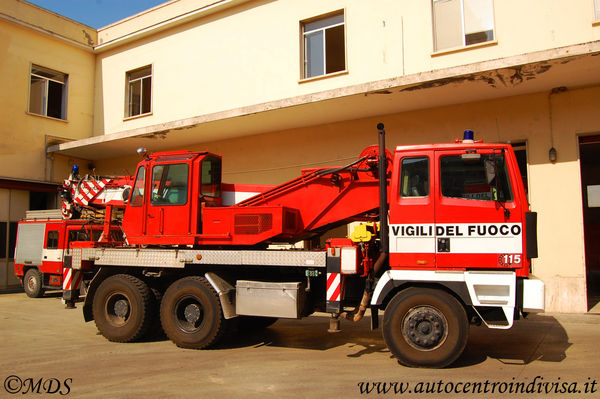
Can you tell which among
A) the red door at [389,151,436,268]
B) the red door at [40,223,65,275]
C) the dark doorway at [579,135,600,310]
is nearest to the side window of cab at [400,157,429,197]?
the red door at [389,151,436,268]

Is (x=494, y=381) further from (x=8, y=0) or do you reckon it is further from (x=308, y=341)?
(x=8, y=0)

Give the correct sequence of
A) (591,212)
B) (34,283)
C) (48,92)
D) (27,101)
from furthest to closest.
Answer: (591,212) → (48,92) → (27,101) → (34,283)

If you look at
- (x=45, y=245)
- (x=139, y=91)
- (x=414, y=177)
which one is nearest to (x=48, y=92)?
(x=139, y=91)

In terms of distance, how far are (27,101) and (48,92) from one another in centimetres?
108

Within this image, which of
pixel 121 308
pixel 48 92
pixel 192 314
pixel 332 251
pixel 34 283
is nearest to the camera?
pixel 332 251

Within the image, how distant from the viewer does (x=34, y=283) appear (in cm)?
1441

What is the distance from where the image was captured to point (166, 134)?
Answer: 49.1 ft

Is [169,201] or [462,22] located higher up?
[462,22]

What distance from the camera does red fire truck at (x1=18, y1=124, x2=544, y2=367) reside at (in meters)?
5.88

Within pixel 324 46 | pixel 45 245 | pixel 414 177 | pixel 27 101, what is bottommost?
pixel 45 245

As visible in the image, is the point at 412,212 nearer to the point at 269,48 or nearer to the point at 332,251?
the point at 332,251

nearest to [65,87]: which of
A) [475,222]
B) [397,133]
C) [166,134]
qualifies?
[166,134]

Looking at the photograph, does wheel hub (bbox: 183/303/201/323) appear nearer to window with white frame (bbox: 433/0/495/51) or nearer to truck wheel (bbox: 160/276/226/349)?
truck wheel (bbox: 160/276/226/349)

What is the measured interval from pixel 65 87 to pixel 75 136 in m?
1.95
